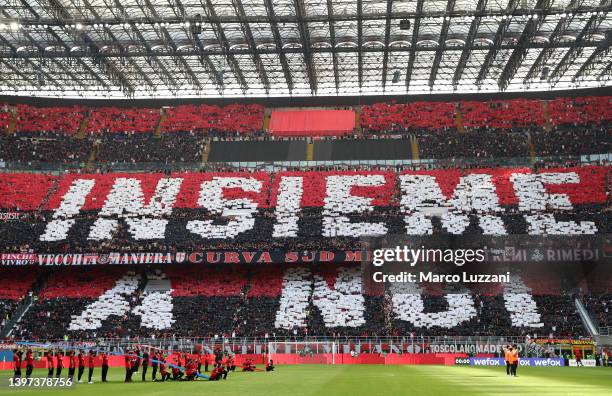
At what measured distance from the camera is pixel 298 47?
65500 mm

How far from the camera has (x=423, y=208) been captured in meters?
66.9

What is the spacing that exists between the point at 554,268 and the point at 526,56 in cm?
2135

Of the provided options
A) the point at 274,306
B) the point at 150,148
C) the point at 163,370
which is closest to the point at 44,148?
the point at 150,148

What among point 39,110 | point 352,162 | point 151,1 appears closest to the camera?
point 151,1

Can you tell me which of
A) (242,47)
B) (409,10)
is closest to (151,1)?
(242,47)

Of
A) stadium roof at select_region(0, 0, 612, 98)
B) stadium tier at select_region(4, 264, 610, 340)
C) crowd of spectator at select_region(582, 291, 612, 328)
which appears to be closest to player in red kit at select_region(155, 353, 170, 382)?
stadium tier at select_region(4, 264, 610, 340)

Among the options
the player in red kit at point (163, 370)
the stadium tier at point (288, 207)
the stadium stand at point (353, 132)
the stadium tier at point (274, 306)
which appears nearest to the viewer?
the player in red kit at point (163, 370)

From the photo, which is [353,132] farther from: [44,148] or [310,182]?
[44,148]

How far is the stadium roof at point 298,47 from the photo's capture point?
54.6 m

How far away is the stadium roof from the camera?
179ft

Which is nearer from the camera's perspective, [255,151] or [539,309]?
[539,309]

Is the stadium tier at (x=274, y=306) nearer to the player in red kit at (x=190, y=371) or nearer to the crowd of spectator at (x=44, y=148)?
the crowd of spectator at (x=44, y=148)

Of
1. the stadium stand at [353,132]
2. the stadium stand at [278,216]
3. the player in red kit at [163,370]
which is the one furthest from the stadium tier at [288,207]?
the player in red kit at [163,370]

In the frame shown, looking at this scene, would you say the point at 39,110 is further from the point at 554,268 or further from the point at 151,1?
the point at 554,268
